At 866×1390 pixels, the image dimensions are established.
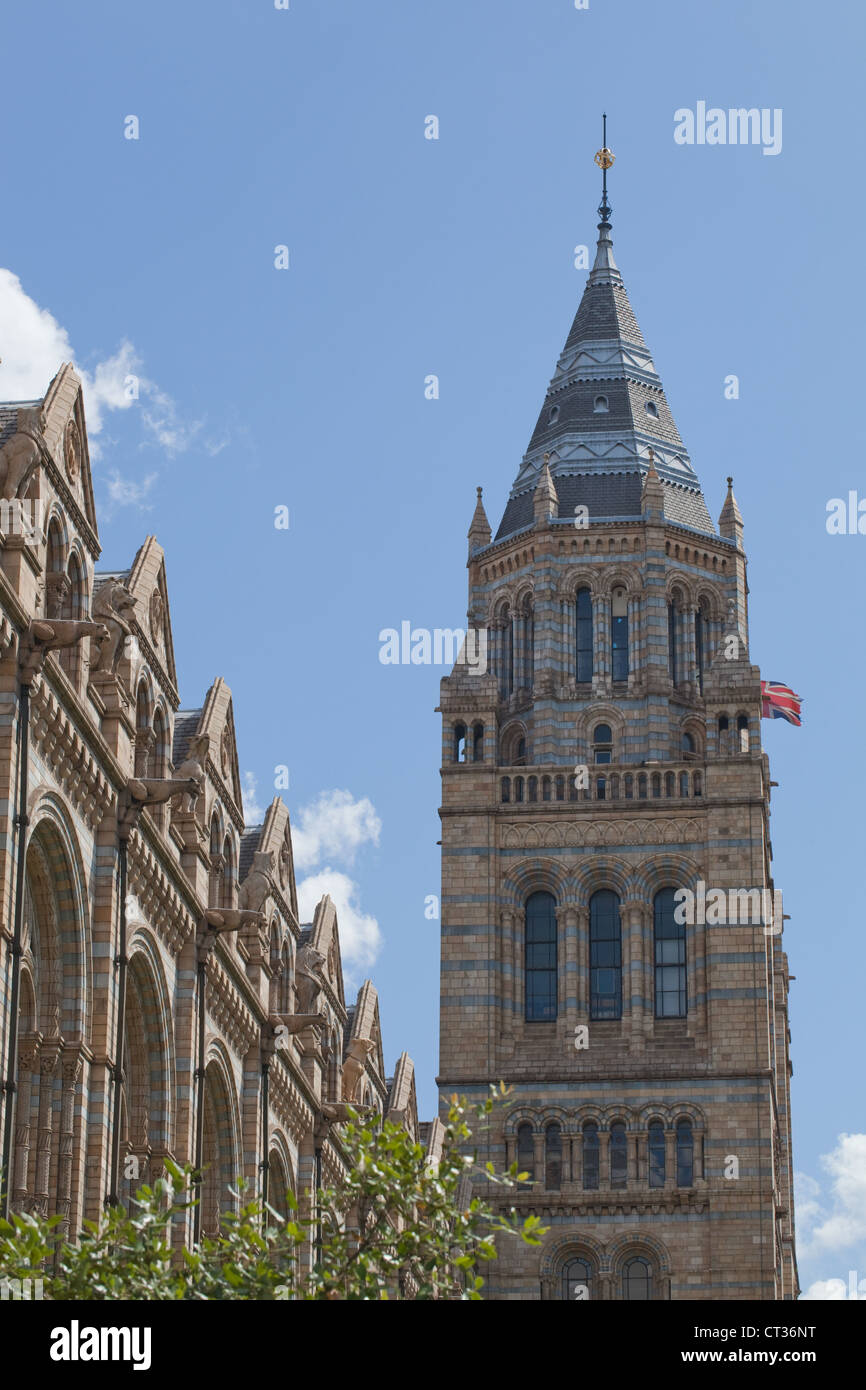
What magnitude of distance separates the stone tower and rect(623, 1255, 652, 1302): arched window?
0.23ft

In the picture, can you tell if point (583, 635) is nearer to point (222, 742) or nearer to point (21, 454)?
point (222, 742)

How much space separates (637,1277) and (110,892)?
46.3m

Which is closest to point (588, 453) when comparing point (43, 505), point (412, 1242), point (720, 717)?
point (720, 717)

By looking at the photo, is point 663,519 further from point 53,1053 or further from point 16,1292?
point 16,1292

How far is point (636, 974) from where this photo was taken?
8988 centimetres

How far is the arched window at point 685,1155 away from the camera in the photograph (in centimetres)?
8750

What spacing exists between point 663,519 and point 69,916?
56.5 m

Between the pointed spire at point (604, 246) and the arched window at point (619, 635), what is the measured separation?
53.8 ft

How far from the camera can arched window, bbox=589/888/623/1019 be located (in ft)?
297

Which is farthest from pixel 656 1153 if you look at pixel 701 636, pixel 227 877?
pixel 227 877

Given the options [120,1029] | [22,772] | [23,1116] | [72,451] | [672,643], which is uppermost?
[672,643]

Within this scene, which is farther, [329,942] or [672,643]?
[672,643]

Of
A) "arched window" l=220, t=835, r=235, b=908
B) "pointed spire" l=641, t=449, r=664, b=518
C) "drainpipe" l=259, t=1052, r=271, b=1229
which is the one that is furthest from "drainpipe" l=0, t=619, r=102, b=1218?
"pointed spire" l=641, t=449, r=664, b=518

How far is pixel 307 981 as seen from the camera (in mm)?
64375
